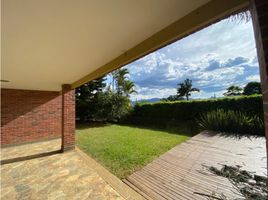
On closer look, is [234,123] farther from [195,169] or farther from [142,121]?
[142,121]

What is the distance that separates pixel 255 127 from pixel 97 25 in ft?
27.0

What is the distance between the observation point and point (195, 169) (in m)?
3.79

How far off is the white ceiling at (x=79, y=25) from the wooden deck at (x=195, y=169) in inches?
102

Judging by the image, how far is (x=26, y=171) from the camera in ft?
12.5

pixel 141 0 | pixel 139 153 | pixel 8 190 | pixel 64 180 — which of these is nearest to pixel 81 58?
pixel 141 0

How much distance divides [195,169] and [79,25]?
3.83 metres

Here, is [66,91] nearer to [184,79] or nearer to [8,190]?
[8,190]

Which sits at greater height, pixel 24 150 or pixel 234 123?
pixel 234 123

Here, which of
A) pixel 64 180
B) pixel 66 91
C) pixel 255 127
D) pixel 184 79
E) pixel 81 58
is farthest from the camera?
pixel 184 79

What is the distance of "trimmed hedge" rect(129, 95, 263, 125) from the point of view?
786 centimetres

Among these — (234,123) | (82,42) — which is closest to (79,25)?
(82,42)

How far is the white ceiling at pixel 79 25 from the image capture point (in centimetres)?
141

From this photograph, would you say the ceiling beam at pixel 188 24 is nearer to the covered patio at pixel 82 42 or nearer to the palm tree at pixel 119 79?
the covered patio at pixel 82 42

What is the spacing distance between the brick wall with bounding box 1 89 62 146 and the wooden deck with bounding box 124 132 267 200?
17.3ft
